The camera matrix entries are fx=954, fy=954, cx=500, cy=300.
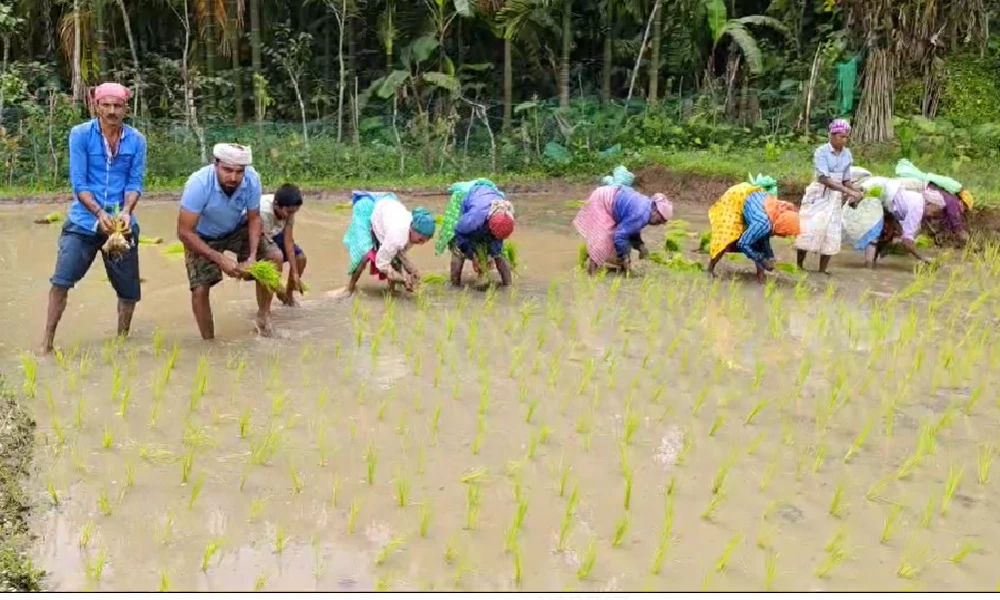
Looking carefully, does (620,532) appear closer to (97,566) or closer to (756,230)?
(97,566)

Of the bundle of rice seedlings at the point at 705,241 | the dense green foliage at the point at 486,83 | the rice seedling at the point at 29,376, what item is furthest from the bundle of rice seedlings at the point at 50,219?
the bundle of rice seedlings at the point at 705,241

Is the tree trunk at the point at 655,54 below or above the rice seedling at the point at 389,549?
above

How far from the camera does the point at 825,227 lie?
289 inches

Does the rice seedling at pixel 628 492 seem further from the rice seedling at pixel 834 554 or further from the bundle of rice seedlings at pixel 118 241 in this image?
the bundle of rice seedlings at pixel 118 241

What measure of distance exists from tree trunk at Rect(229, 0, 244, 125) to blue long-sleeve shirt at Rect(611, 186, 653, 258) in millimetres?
10001

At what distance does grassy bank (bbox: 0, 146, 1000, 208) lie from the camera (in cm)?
1116

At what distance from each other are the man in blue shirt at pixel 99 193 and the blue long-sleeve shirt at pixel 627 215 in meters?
3.32

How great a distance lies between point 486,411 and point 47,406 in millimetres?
1938

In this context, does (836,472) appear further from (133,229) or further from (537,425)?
(133,229)

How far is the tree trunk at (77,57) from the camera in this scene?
44.6ft

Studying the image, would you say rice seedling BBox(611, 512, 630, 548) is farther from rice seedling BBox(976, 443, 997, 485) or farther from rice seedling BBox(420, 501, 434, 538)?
rice seedling BBox(976, 443, 997, 485)

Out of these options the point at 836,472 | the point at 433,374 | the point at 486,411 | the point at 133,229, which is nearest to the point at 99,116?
the point at 133,229

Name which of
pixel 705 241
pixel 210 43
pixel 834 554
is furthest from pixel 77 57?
pixel 834 554

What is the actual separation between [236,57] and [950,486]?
14.6m
